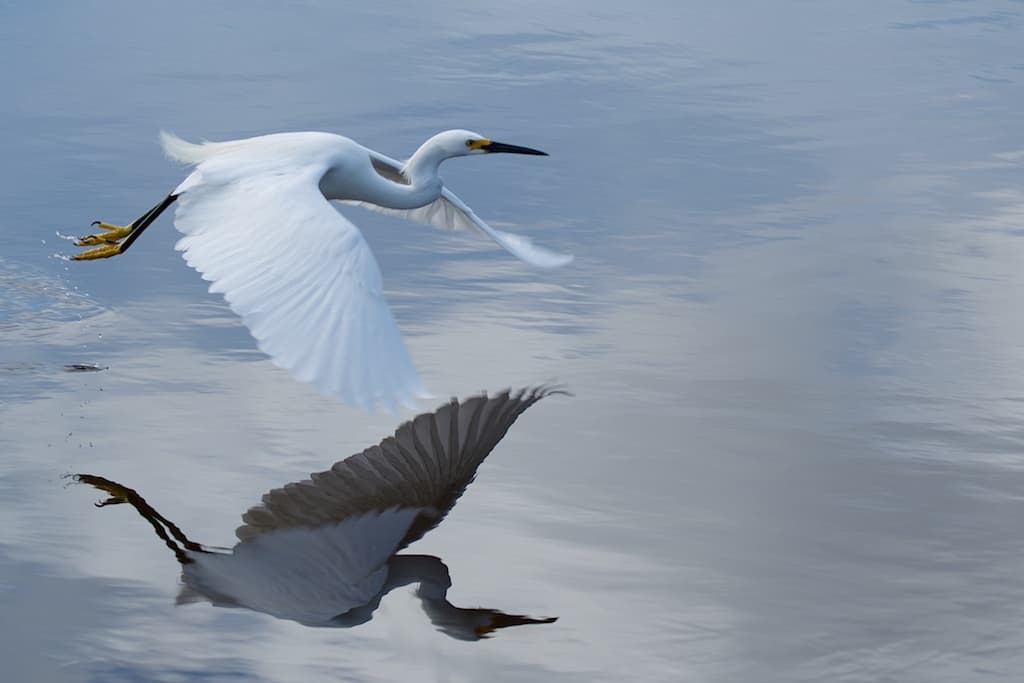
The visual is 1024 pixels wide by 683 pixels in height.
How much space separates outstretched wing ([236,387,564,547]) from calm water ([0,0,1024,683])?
0.07m

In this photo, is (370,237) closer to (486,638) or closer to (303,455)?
(303,455)

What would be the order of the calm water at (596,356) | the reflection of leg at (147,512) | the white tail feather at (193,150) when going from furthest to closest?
the white tail feather at (193,150) → the reflection of leg at (147,512) → the calm water at (596,356)

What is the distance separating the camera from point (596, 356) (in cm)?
597

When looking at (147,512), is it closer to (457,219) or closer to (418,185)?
(418,185)

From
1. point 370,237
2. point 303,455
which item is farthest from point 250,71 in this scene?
point 303,455

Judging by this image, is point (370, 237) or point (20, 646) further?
point (370, 237)

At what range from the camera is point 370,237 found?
7.27 meters

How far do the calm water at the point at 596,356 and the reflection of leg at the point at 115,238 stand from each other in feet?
0.55

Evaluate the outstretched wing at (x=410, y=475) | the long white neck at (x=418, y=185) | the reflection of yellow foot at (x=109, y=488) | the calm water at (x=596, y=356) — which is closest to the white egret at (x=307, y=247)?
the long white neck at (x=418, y=185)

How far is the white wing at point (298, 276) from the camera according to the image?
4.34 m

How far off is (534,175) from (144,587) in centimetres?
461

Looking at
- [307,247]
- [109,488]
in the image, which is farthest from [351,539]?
[307,247]

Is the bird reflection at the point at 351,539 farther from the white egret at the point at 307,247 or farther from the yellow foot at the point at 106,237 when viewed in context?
the yellow foot at the point at 106,237

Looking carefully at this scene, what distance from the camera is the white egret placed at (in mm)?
4371
